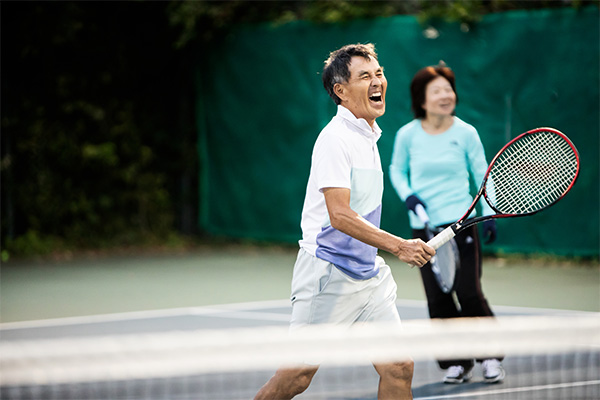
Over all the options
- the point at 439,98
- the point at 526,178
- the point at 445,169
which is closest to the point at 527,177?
the point at 526,178

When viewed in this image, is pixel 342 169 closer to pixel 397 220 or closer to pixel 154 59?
pixel 397 220

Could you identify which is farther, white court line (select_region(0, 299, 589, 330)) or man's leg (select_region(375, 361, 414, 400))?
white court line (select_region(0, 299, 589, 330))

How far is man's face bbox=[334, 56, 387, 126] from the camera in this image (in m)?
3.71

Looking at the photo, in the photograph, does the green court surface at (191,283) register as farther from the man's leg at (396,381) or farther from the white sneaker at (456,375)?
the man's leg at (396,381)

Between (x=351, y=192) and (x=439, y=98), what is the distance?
5.79 ft

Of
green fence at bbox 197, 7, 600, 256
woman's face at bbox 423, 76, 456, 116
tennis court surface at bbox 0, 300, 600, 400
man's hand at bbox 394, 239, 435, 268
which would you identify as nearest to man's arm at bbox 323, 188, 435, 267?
man's hand at bbox 394, 239, 435, 268

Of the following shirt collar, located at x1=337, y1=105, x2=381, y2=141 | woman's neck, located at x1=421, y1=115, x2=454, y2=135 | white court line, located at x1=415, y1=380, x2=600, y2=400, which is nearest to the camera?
shirt collar, located at x1=337, y1=105, x2=381, y2=141

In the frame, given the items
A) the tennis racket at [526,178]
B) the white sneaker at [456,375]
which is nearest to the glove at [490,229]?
the tennis racket at [526,178]

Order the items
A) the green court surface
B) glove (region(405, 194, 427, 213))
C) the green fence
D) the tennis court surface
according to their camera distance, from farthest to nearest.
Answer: the green fence
the green court surface
glove (region(405, 194, 427, 213))
the tennis court surface

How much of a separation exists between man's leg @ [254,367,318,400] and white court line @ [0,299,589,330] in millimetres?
3461

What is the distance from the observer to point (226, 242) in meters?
11.9

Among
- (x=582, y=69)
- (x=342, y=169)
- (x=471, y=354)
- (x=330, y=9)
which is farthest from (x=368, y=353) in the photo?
(x=330, y=9)

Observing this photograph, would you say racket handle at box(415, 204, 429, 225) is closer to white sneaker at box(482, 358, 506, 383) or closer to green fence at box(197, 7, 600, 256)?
white sneaker at box(482, 358, 506, 383)

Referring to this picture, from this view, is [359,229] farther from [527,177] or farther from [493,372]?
[493,372]
